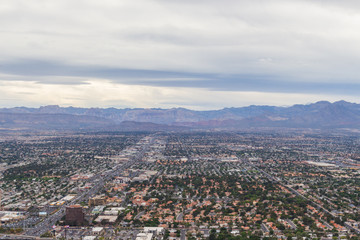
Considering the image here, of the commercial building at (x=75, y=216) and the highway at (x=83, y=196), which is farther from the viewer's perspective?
the commercial building at (x=75, y=216)

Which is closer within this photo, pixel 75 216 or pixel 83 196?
pixel 75 216

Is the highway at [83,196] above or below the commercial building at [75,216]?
below

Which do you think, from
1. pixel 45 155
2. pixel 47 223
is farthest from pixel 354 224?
pixel 45 155

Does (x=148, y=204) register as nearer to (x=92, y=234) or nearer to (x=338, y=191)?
(x=92, y=234)

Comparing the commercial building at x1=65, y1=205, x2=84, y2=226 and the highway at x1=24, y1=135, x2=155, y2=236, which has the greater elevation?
the commercial building at x1=65, y1=205, x2=84, y2=226

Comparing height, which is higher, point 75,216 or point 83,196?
point 75,216

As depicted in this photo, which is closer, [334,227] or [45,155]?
[334,227]

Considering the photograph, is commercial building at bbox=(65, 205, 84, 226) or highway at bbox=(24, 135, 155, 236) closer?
highway at bbox=(24, 135, 155, 236)

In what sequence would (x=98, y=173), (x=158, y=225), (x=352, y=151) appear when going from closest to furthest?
Answer: (x=158, y=225), (x=98, y=173), (x=352, y=151)

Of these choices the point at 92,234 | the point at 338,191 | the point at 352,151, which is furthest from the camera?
the point at 352,151
